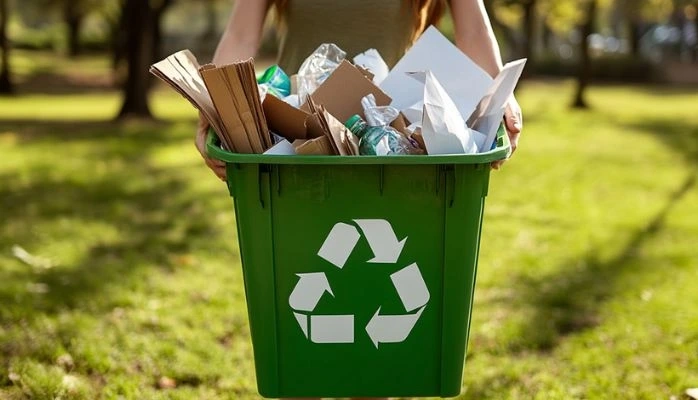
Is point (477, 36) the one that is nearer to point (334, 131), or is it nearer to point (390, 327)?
point (334, 131)

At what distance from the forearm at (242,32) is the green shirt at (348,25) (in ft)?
0.54

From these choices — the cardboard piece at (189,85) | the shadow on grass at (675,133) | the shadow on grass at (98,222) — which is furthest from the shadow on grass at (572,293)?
the shadow on grass at (675,133)

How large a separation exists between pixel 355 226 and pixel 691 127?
12223 millimetres

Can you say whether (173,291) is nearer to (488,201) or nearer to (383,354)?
(383,354)

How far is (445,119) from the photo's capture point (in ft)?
6.27

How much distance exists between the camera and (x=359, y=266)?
206cm

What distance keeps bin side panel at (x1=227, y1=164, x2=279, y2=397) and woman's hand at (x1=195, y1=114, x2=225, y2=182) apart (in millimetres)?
78

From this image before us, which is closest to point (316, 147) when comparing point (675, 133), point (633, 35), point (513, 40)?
point (675, 133)

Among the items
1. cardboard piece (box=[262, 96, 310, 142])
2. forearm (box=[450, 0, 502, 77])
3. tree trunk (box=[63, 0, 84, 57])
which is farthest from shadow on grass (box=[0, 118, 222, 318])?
tree trunk (box=[63, 0, 84, 57])

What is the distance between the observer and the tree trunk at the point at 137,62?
12.4 m

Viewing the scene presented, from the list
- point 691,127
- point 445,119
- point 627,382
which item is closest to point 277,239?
point 445,119

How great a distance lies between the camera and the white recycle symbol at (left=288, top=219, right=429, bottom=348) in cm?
204

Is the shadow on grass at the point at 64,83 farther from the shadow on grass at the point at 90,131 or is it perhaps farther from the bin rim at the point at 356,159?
the bin rim at the point at 356,159

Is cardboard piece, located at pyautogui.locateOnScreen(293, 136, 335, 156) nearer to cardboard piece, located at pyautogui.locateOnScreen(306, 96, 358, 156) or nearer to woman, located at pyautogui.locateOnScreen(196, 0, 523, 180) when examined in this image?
cardboard piece, located at pyautogui.locateOnScreen(306, 96, 358, 156)
